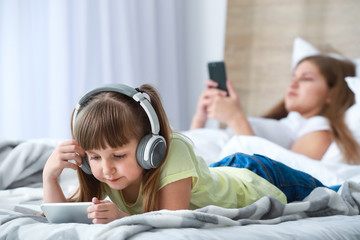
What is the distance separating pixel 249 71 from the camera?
2.91 meters

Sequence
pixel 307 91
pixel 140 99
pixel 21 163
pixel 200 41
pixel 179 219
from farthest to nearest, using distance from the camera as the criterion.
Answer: pixel 200 41 < pixel 307 91 < pixel 21 163 < pixel 140 99 < pixel 179 219

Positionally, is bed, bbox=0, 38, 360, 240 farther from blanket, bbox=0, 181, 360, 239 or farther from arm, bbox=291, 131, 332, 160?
arm, bbox=291, 131, 332, 160

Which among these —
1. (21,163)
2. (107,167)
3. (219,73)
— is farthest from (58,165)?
(219,73)

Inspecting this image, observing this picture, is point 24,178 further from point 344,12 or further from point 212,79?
point 344,12

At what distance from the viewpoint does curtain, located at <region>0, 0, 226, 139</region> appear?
242cm

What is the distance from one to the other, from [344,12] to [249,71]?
1.97 ft

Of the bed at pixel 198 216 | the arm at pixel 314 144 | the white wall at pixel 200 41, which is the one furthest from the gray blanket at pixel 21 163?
the white wall at pixel 200 41

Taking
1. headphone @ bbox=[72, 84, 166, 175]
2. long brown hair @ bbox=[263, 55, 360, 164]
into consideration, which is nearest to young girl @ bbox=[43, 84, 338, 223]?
headphone @ bbox=[72, 84, 166, 175]

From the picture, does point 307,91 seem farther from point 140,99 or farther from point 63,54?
point 140,99

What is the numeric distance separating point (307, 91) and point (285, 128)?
0.21 metres

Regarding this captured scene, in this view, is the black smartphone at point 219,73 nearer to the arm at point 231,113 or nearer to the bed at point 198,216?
the arm at point 231,113

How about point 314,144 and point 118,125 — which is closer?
point 118,125

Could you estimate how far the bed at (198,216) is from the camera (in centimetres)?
91

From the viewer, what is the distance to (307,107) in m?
2.29
